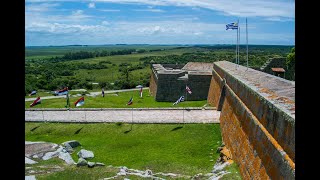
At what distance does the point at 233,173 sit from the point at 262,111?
200 cm

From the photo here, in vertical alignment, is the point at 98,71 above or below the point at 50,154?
above

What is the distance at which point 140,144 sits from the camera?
14.0 metres

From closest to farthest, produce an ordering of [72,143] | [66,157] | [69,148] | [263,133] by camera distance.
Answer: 1. [263,133]
2. [66,157]
3. [69,148]
4. [72,143]

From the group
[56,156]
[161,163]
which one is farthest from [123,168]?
[56,156]

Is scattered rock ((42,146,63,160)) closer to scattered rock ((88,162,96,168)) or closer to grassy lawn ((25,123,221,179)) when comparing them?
grassy lawn ((25,123,221,179))

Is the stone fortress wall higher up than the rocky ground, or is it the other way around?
the stone fortress wall

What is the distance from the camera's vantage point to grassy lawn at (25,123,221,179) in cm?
1110

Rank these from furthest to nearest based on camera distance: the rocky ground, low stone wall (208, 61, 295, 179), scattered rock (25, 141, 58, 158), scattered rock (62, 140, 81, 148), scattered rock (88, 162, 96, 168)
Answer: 1. scattered rock (62, 140, 81, 148)
2. scattered rock (25, 141, 58, 158)
3. scattered rock (88, 162, 96, 168)
4. the rocky ground
5. low stone wall (208, 61, 295, 179)

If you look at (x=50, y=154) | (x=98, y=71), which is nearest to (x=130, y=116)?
(x=50, y=154)

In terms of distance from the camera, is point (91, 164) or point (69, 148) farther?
point (69, 148)

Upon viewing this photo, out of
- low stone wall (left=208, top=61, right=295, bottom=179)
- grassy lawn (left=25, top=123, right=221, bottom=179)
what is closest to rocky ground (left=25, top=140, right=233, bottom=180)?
grassy lawn (left=25, top=123, right=221, bottom=179)

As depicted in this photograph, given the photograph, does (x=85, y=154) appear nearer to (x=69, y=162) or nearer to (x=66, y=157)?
(x=66, y=157)
